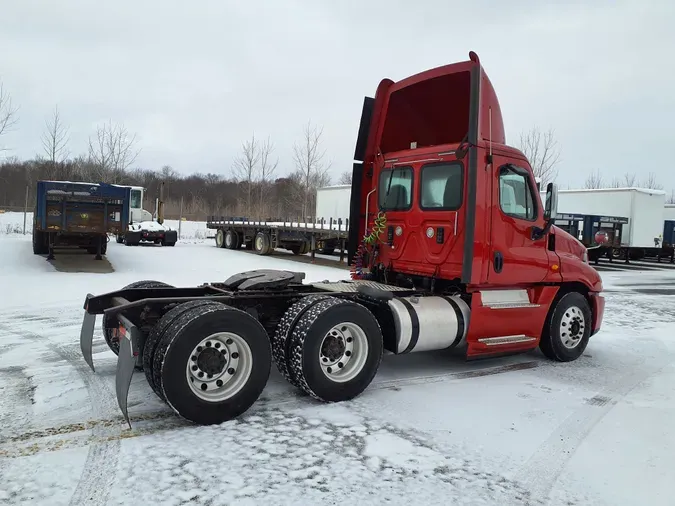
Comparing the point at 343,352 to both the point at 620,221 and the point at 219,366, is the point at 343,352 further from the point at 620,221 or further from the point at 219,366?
the point at 620,221

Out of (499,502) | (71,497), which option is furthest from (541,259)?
(71,497)

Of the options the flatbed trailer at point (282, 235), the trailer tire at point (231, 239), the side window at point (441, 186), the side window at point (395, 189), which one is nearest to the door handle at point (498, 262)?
the side window at point (441, 186)

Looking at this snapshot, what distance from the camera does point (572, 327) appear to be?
6.77 m

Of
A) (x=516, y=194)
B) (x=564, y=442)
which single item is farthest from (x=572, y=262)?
(x=564, y=442)

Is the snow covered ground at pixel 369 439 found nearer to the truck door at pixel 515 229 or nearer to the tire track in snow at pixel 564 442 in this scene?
the tire track in snow at pixel 564 442

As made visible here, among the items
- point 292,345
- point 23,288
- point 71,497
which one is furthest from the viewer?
point 23,288

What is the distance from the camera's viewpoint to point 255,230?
23.6 meters

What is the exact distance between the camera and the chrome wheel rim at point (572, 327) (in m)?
6.68

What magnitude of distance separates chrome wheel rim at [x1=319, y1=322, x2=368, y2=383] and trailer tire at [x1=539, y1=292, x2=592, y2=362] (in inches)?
110

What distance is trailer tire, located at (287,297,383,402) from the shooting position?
4.66 metres

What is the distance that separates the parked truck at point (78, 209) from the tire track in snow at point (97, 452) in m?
9.96

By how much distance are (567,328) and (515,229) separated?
4.95 feet

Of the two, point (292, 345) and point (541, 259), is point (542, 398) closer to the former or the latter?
point (541, 259)

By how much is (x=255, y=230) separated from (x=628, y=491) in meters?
21.0
